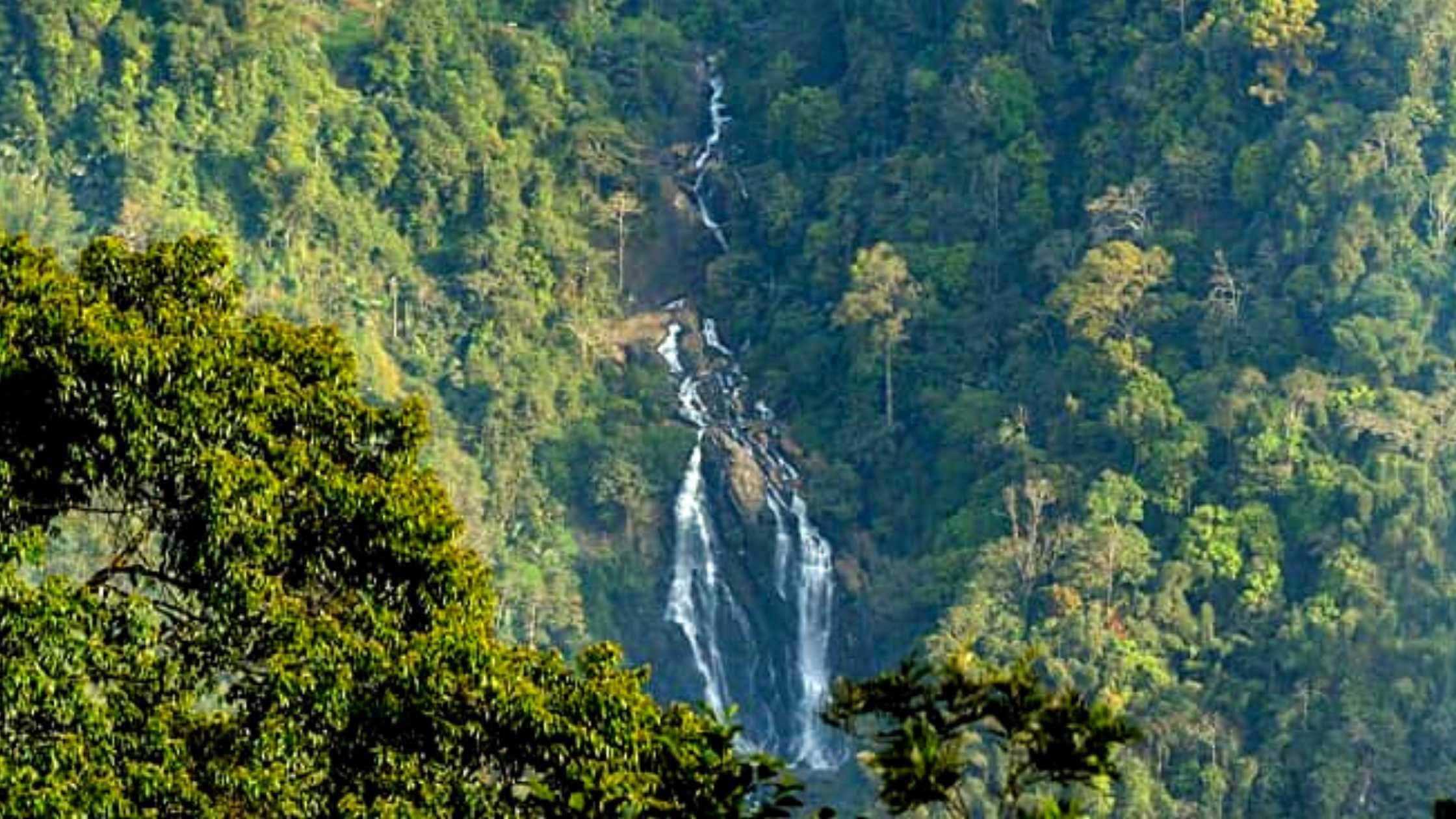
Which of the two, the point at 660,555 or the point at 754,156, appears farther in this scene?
the point at 754,156

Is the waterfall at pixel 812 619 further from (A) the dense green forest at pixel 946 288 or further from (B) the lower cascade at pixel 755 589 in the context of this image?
(A) the dense green forest at pixel 946 288

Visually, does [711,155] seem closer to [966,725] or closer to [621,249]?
[621,249]

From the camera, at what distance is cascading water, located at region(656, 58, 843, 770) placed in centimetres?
6159

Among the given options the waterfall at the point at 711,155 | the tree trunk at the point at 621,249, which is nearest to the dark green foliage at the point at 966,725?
the tree trunk at the point at 621,249

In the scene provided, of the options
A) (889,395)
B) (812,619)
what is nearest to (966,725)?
(812,619)

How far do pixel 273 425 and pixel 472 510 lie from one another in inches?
1624

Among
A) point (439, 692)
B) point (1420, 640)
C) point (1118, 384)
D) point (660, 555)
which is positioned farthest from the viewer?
point (660, 555)

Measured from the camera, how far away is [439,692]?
1942cm

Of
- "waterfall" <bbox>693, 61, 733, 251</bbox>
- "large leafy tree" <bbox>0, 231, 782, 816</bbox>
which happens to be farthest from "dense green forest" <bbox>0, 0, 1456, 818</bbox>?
"large leafy tree" <bbox>0, 231, 782, 816</bbox>

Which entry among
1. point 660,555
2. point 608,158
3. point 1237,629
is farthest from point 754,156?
point 1237,629

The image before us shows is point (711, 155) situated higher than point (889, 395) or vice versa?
point (711, 155)

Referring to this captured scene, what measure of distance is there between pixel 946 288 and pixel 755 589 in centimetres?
639

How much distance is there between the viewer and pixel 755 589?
6262cm

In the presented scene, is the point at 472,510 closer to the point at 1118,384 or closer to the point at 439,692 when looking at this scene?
the point at 1118,384
